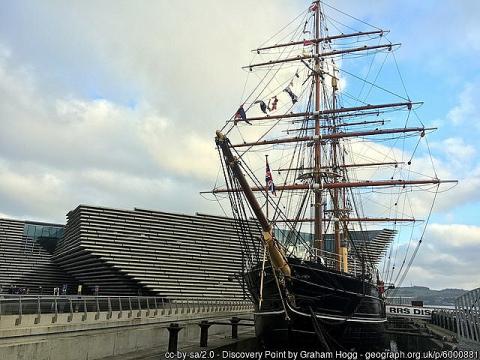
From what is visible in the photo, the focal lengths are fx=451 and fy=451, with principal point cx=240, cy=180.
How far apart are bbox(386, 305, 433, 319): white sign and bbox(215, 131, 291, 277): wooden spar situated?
29694 millimetres

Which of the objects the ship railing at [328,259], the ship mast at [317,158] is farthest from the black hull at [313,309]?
the ship mast at [317,158]

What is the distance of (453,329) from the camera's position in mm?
26047

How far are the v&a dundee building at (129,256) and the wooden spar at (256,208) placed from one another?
102ft

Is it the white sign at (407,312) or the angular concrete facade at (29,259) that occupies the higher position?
the angular concrete facade at (29,259)

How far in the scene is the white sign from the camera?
41469mm

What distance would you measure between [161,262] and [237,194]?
1530 inches

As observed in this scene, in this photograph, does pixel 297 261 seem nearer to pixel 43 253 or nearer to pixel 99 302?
pixel 99 302

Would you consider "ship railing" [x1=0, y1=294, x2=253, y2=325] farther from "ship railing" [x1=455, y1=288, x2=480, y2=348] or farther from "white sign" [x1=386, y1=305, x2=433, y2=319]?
"white sign" [x1=386, y1=305, x2=433, y2=319]

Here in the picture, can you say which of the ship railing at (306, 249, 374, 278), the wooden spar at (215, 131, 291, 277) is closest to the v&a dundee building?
the ship railing at (306, 249, 374, 278)

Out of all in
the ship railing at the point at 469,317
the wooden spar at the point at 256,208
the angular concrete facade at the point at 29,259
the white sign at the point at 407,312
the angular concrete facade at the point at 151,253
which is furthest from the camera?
the angular concrete facade at the point at 29,259

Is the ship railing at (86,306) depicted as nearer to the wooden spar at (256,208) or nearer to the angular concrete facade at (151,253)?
the wooden spar at (256,208)

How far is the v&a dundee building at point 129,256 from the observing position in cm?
5106

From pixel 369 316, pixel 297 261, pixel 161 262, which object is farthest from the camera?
pixel 161 262

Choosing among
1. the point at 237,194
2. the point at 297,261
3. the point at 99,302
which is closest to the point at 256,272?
Result: the point at 297,261
